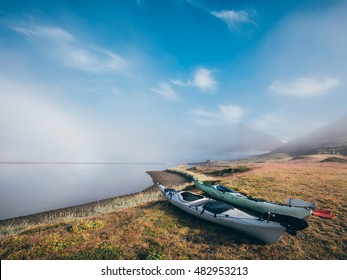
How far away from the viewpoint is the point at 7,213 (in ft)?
70.7

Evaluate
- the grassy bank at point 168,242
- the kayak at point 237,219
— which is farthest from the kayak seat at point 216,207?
the grassy bank at point 168,242

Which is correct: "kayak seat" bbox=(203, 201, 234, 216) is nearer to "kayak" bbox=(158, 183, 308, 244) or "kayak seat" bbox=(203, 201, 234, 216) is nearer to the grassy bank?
"kayak" bbox=(158, 183, 308, 244)

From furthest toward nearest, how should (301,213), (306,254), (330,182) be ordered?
(330,182) → (301,213) → (306,254)

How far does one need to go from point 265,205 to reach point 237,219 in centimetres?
418

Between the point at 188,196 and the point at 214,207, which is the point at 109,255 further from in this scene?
the point at 188,196

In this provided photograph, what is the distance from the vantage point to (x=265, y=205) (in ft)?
41.4

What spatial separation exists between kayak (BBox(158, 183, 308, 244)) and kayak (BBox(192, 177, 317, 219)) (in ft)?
9.71

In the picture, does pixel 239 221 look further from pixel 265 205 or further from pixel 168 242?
pixel 265 205

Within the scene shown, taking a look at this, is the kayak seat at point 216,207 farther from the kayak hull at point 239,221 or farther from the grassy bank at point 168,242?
the grassy bank at point 168,242

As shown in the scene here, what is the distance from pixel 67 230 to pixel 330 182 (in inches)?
1007

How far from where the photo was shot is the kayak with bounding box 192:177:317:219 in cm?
1127

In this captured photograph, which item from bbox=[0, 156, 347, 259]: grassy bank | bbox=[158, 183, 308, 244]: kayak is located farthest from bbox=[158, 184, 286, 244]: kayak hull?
bbox=[0, 156, 347, 259]: grassy bank

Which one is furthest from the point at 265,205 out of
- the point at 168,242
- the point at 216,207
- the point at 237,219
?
the point at 168,242
